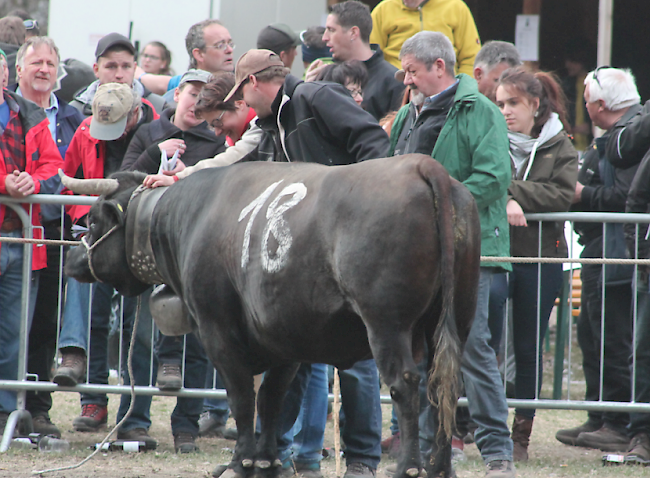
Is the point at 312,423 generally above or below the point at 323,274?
below

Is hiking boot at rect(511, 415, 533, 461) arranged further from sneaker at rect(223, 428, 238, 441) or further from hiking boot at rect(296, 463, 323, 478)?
sneaker at rect(223, 428, 238, 441)

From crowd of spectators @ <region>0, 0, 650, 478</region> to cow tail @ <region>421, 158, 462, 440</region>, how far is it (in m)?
1.07

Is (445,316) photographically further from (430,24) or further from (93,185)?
(430,24)

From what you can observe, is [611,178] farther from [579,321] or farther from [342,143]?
[342,143]

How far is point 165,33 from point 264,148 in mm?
5053

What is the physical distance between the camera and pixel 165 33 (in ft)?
31.6

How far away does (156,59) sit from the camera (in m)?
8.97

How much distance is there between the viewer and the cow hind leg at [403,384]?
135 inches

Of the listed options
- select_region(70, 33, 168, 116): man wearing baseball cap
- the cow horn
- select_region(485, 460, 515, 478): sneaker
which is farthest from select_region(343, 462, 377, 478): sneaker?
select_region(70, 33, 168, 116): man wearing baseball cap

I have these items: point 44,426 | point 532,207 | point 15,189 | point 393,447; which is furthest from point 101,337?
point 532,207

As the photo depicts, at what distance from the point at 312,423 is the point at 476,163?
1645 mm

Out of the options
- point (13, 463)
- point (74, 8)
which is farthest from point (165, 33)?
point (13, 463)

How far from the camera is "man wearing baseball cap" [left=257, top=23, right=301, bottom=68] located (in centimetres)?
754

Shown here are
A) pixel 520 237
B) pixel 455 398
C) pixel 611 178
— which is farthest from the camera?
pixel 611 178
